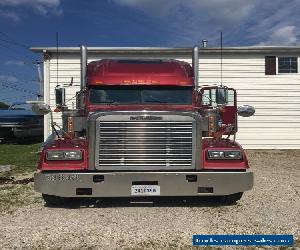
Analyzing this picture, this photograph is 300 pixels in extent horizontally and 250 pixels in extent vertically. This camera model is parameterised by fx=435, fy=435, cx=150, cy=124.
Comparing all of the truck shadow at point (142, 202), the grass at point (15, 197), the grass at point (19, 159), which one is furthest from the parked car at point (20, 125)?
the truck shadow at point (142, 202)

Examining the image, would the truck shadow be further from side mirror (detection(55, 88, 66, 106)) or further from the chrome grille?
side mirror (detection(55, 88, 66, 106))

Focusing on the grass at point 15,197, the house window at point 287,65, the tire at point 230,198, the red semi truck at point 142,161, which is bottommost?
the grass at point 15,197

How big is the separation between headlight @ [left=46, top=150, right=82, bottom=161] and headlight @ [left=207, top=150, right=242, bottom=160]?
197 centimetres

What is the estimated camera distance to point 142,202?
704 centimetres

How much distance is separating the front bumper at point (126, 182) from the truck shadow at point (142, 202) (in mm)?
669

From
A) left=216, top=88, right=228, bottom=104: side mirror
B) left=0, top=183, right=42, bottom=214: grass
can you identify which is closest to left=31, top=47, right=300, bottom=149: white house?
left=0, top=183, right=42, bottom=214: grass

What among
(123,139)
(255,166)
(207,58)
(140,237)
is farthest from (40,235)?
(207,58)

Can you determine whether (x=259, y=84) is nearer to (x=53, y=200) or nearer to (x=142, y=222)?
(x=53, y=200)

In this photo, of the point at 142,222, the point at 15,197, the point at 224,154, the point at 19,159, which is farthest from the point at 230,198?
the point at 19,159

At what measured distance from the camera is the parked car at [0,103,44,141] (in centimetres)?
1833

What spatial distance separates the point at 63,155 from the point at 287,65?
42.5 feet

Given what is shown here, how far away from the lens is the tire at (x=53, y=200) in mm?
6945

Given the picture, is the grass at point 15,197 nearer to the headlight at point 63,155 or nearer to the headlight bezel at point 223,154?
the headlight at point 63,155

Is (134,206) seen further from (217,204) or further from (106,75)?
(106,75)
